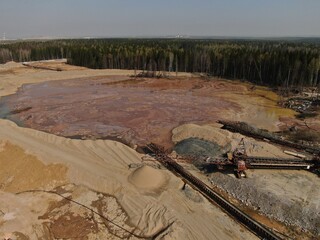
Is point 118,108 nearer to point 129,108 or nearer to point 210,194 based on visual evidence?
point 129,108

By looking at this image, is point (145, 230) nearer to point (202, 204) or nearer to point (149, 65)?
point (202, 204)

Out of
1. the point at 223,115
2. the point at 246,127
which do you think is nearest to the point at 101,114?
the point at 223,115

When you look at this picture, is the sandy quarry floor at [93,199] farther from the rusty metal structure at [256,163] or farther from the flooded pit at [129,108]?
the flooded pit at [129,108]

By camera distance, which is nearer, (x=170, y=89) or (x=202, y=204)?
(x=202, y=204)

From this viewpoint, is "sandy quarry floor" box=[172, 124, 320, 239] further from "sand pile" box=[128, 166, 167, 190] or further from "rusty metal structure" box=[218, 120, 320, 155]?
"sand pile" box=[128, 166, 167, 190]

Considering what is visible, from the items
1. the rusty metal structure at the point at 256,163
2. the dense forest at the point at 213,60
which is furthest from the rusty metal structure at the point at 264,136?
the dense forest at the point at 213,60

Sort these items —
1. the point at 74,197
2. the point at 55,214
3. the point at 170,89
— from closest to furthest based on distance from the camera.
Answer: the point at 55,214 < the point at 74,197 < the point at 170,89
